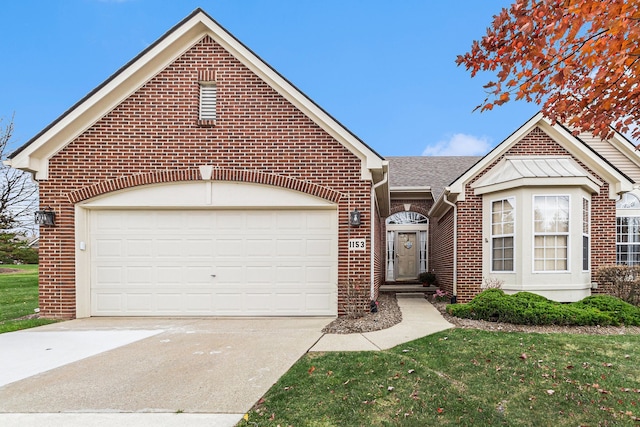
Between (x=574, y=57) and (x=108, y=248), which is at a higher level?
(x=574, y=57)

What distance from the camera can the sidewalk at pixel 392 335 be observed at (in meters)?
5.67

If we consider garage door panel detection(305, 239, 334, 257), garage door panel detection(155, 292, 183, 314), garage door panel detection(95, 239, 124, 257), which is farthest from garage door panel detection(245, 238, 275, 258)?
garage door panel detection(95, 239, 124, 257)

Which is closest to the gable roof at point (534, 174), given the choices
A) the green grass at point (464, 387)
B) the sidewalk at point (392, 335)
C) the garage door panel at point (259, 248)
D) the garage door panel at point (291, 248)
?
the sidewalk at point (392, 335)

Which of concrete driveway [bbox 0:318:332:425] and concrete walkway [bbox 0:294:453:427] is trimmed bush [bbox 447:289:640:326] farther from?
concrete driveway [bbox 0:318:332:425]

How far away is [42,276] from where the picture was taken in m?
8.00

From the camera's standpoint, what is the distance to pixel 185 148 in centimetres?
811

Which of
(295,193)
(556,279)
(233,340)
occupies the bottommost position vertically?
(233,340)

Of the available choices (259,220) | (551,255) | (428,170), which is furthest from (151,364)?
(428,170)

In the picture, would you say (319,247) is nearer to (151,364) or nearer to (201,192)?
(201,192)

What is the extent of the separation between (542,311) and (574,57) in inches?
203

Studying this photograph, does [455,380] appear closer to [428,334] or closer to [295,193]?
[428,334]

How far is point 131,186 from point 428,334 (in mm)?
7005

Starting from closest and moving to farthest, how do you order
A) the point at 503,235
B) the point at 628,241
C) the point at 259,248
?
the point at 259,248
the point at 503,235
the point at 628,241

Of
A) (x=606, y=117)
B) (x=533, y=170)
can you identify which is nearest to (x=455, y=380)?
(x=606, y=117)
